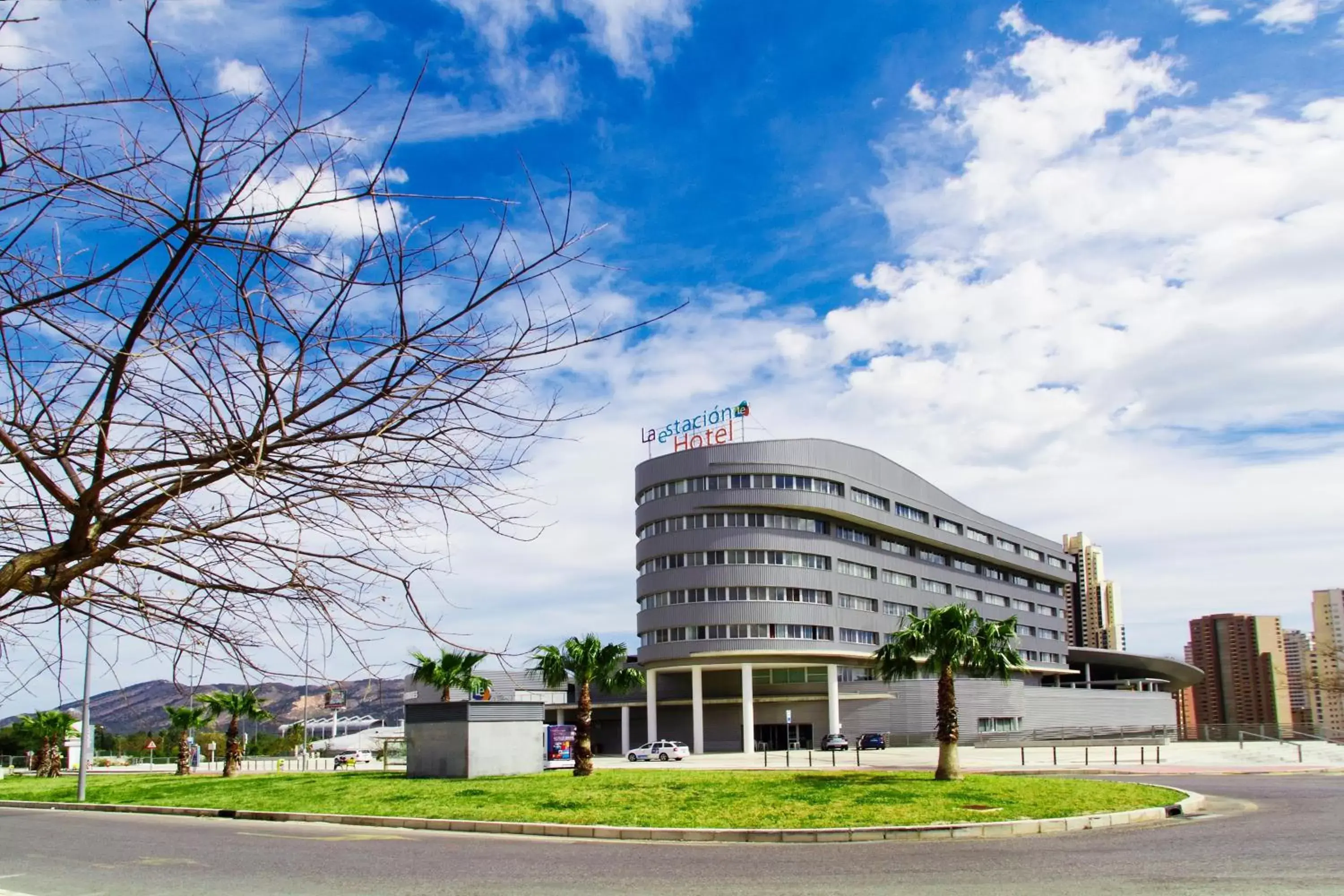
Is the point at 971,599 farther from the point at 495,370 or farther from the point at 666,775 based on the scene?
the point at 495,370

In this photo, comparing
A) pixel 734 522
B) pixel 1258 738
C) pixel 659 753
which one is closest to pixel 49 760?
pixel 659 753

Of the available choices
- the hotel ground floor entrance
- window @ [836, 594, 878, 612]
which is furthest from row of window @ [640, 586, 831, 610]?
the hotel ground floor entrance

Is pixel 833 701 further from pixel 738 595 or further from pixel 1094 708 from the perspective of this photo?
pixel 1094 708

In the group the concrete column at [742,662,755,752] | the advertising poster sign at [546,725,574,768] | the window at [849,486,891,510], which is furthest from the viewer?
the window at [849,486,891,510]

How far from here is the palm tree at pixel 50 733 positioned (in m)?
56.1

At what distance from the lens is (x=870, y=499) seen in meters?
89.3

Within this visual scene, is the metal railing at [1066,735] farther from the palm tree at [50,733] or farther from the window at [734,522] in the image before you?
the palm tree at [50,733]

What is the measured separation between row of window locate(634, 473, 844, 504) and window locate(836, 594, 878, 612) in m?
8.31

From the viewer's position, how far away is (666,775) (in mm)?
34719

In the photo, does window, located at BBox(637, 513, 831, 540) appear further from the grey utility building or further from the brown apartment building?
the brown apartment building

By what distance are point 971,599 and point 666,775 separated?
75914mm

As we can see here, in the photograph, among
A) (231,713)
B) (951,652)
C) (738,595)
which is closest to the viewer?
(951,652)

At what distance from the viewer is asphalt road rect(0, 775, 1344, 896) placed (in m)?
13.1

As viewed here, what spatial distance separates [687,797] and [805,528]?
195 ft
